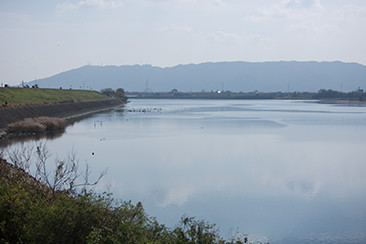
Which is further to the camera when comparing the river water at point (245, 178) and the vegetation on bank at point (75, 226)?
the river water at point (245, 178)

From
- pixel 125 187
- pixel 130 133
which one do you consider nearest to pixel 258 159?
pixel 125 187

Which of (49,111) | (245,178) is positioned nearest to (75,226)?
(245,178)

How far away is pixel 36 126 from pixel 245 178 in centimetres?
1868

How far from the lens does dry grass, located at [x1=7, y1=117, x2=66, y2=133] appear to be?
96.0 feet

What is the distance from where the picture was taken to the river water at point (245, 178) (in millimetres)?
11680

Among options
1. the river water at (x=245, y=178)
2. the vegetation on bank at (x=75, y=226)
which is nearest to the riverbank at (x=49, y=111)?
the river water at (x=245, y=178)

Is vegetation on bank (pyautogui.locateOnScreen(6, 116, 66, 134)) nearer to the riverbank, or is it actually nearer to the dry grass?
the dry grass

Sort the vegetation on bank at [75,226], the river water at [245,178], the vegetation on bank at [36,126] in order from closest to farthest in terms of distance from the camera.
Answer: the vegetation on bank at [75,226], the river water at [245,178], the vegetation on bank at [36,126]

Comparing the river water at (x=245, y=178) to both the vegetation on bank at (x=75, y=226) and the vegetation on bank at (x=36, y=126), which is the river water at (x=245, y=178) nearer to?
the vegetation on bank at (x=36, y=126)

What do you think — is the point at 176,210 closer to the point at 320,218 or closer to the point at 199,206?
the point at 199,206

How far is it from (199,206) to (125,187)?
332cm

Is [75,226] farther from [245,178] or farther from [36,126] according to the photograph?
[36,126]

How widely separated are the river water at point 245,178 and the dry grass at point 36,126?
2.16 metres

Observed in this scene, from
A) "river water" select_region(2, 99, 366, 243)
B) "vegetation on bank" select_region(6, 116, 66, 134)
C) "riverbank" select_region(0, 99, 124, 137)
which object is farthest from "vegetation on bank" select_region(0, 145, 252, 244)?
"vegetation on bank" select_region(6, 116, 66, 134)
